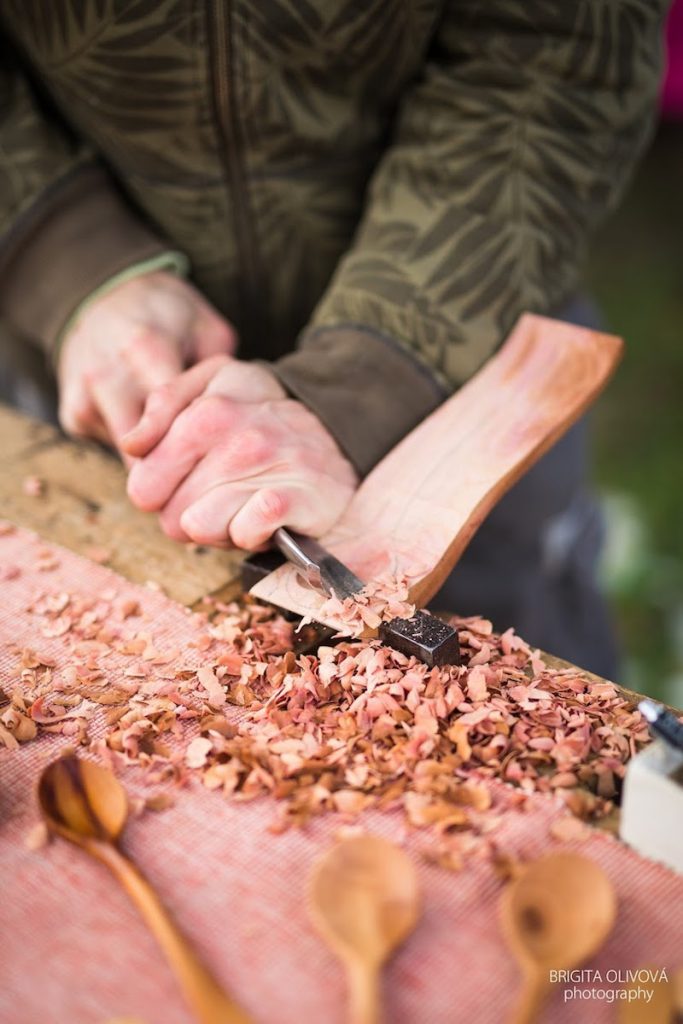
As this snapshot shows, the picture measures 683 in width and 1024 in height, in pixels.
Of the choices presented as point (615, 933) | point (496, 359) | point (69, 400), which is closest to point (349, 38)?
point (496, 359)

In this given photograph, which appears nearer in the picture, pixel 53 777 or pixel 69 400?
pixel 53 777

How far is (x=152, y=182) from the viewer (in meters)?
1.15

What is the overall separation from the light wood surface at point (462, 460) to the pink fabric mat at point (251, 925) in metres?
0.22

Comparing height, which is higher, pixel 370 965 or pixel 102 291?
pixel 102 291

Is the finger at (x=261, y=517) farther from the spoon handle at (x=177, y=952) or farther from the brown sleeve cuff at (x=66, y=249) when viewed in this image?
the brown sleeve cuff at (x=66, y=249)

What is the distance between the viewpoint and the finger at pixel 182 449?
0.88 meters

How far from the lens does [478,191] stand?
1070mm

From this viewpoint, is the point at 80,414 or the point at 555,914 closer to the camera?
the point at 555,914

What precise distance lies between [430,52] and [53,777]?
974 mm

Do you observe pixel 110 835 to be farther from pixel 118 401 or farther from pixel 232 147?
pixel 232 147

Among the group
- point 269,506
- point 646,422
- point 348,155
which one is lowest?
point 646,422

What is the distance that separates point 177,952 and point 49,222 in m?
0.94

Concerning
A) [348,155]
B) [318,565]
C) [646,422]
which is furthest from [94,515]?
[646,422]

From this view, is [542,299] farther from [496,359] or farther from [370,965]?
[370,965]
